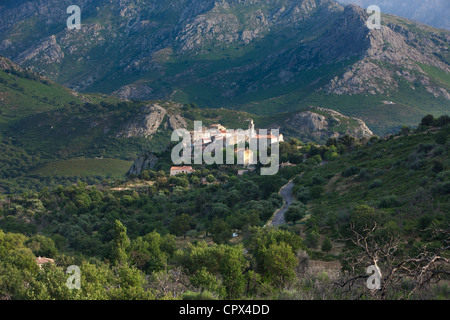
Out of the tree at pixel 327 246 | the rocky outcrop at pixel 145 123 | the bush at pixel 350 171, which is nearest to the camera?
the tree at pixel 327 246

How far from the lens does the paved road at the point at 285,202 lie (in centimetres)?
3491

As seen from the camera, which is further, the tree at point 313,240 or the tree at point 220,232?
the tree at point 220,232

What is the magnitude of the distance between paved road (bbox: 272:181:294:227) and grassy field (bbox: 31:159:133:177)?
6387cm

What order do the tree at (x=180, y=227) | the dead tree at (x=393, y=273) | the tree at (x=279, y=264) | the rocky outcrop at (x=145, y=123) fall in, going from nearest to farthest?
the dead tree at (x=393, y=273), the tree at (x=279, y=264), the tree at (x=180, y=227), the rocky outcrop at (x=145, y=123)

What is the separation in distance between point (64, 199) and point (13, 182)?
54.6m

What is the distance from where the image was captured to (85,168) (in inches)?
4306

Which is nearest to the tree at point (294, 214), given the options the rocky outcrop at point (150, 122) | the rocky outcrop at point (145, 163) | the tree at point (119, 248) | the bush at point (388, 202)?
the bush at point (388, 202)

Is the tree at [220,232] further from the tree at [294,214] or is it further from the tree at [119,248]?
the tree at [119,248]

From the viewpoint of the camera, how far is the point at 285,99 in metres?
175

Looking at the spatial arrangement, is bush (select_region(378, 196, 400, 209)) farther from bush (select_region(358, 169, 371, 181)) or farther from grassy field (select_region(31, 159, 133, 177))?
grassy field (select_region(31, 159, 133, 177))

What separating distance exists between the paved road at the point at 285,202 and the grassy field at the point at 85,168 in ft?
210

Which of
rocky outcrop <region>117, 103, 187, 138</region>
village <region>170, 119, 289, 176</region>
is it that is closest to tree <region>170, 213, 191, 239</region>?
village <region>170, 119, 289, 176</region>

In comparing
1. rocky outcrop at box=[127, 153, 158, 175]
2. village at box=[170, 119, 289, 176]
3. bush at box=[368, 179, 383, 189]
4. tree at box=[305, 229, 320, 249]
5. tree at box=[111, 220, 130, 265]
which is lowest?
tree at box=[111, 220, 130, 265]

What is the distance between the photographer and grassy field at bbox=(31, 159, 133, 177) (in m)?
106
